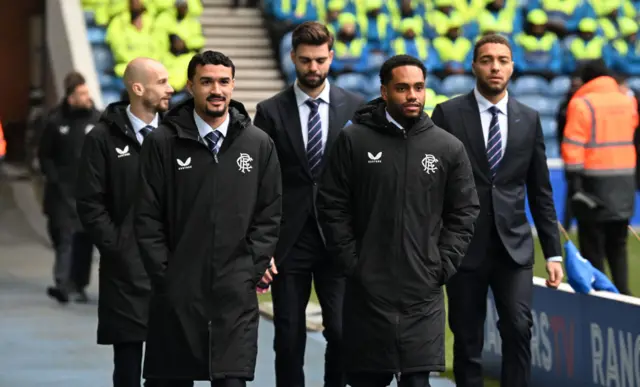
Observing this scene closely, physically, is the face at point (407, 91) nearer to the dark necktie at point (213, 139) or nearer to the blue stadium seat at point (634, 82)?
the dark necktie at point (213, 139)

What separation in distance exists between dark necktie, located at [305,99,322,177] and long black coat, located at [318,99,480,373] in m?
0.99

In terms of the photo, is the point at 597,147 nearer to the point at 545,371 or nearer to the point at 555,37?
the point at 545,371

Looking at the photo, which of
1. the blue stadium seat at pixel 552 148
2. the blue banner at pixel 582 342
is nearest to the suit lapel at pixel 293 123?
the blue banner at pixel 582 342

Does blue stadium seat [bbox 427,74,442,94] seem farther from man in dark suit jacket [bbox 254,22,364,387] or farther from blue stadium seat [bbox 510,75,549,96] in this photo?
man in dark suit jacket [bbox 254,22,364,387]

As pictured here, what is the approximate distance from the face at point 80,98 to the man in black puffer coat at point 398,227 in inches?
249

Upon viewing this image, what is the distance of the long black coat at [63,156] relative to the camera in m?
12.7

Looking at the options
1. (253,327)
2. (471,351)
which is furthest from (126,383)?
(471,351)

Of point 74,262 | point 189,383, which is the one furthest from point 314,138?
point 74,262

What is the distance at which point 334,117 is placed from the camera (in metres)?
7.60

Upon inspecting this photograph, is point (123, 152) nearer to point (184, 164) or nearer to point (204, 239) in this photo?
point (184, 164)

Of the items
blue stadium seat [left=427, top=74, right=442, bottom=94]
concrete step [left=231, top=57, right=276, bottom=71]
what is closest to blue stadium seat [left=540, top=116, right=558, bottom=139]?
blue stadium seat [left=427, top=74, right=442, bottom=94]

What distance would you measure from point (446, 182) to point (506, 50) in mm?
1172

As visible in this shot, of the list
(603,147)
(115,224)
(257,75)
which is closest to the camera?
(115,224)

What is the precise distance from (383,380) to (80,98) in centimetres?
660
